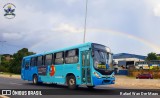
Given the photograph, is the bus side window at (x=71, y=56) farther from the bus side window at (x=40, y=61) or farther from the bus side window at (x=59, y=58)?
the bus side window at (x=40, y=61)

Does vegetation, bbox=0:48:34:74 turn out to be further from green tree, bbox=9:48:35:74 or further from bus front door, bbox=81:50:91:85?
bus front door, bbox=81:50:91:85

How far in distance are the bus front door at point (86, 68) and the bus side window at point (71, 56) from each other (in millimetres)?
778

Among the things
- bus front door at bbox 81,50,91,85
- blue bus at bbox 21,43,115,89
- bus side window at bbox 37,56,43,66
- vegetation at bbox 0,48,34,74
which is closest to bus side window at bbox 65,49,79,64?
blue bus at bbox 21,43,115,89

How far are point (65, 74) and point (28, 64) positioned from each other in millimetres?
8595

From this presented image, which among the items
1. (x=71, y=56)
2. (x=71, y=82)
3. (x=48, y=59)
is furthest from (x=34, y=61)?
(x=71, y=82)

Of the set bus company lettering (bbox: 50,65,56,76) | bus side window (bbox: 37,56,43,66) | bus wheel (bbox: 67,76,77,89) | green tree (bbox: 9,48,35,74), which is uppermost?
green tree (bbox: 9,48,35,74)

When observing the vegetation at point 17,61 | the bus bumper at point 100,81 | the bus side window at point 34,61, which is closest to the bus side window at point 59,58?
the bus bumper at point 100,81

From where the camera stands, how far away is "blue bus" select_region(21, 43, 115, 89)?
18.8 meters

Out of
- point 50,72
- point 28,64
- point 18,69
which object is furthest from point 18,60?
point 50,72

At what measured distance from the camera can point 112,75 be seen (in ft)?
63.4

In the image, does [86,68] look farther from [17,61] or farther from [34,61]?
[17,61]

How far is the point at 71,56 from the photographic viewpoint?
2100cm

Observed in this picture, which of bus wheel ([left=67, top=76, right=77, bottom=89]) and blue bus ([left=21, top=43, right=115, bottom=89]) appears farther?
bus wheel ([left=67, top=76, right=77, bottom=89])

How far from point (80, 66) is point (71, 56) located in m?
1.43
